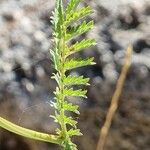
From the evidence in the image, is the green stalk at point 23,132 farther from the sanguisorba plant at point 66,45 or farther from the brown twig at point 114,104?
the brown twig at point 114,104

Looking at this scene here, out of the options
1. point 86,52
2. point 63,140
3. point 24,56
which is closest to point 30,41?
point 24,56

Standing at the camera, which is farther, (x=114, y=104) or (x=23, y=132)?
(x=114, y=104)

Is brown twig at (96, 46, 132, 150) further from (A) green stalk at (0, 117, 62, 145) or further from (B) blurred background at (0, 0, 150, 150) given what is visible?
(A) green stalk at (0, 117, 62, 145)

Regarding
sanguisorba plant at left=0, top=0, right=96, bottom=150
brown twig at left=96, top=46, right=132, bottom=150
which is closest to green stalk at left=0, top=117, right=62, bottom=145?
sanguisorba plant at left=0, top=0, right=96, bottom=150

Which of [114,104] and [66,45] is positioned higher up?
[66,45]

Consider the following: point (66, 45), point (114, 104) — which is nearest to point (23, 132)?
point (66, 45)

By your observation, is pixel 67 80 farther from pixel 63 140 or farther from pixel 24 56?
pixel 24 56

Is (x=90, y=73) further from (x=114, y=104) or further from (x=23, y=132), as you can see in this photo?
(x=23, y=132)

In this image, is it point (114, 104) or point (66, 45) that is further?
point (114, 104)

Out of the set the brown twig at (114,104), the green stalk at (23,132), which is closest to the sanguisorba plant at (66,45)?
the green stalk at (23,132)
